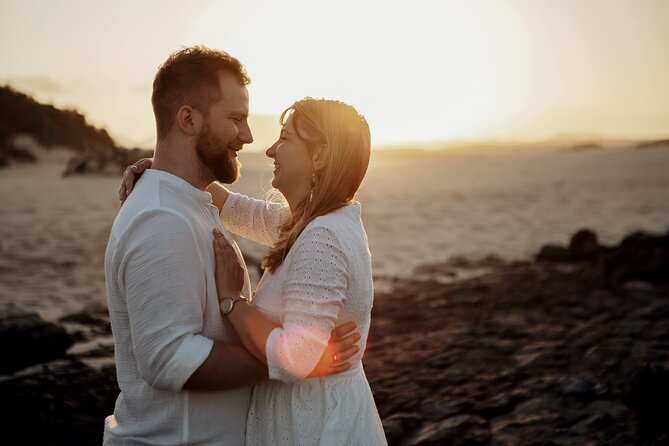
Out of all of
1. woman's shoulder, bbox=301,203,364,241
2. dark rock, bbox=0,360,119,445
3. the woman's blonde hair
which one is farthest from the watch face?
dark rock, bbox=0,360,119,445

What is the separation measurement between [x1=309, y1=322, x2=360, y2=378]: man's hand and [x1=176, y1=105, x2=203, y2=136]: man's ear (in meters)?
1.18

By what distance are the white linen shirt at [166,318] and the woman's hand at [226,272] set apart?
34 millimetres

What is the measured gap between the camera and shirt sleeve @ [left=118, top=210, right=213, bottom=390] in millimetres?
2766

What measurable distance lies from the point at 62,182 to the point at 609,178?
42.0 metres

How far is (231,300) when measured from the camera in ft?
9.95

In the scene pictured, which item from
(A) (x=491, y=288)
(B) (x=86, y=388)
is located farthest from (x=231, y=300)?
(A) (x=491, y=288)

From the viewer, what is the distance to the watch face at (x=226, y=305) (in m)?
3.03

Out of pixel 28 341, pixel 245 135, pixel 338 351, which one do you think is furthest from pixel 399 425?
pixel 28 341

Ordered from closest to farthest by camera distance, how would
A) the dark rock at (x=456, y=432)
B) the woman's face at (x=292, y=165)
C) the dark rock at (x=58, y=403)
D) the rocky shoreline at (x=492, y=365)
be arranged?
1. the woman's face at (x=292, y=165)
2. the dark rock at (x=456, y=432)
3. the rocky shoreline at (x=492, y=365)
4. the dark rock at (x=58, y=403)

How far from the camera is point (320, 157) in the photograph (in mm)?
3299

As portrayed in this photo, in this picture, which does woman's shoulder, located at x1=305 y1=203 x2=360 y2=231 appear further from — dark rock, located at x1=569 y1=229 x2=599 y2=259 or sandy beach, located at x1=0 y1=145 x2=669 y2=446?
dark rock, located at x1=569 y1=229 x2=599 y2=259

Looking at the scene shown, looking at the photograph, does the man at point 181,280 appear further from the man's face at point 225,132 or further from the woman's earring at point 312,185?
the woman's earring at point 312,185

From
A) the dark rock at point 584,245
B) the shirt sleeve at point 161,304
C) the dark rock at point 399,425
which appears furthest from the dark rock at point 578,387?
the dark rock at point 584,245

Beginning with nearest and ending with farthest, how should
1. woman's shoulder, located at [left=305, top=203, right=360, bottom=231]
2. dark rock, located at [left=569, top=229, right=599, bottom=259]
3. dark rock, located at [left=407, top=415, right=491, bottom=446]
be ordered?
woman's shoulder, located at [left=305, top=203, right=360, bottom=231], dark rock, located at [left=407, top=415, right=491, bottom=446], dark rock, located at [left=569, top=229, right=599, bottom=259]
